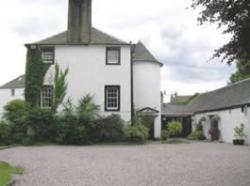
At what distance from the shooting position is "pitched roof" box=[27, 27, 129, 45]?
29.3 metres

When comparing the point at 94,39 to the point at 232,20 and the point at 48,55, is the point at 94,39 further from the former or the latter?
the point at 232,20

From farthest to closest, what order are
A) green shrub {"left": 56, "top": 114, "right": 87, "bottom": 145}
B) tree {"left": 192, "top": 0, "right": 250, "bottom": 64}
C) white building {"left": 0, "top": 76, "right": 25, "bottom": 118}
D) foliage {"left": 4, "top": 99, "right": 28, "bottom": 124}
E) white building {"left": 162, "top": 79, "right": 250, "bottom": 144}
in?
white building {"left": 0, "top": 76, "right": 25, "bottom": 118}, white building {"left": 162, "top": 79, "right": 250, "bottom": 144}, foliage {"left": 4, "top": 99, "right": 28, "bottom": 124}, green shrub {"left": 56, "top": 114, "right": 87, "bottom": 145}, tree {"left": 192, "top": 0, "right": 250, "bottom": 64}

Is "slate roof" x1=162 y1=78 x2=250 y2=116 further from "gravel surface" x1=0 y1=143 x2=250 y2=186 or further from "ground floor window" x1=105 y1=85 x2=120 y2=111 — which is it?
"gravel surface" x1=0 y1=143 x2=250 y2=186

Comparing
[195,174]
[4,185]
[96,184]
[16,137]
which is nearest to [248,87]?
[16,137]

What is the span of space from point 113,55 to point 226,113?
34.4ft

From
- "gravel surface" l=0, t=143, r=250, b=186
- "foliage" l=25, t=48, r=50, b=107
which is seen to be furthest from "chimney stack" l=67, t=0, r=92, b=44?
"gravel surface" l=0, t=143, r=250, b=186

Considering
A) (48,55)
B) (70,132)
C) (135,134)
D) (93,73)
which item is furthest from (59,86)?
(135,134)

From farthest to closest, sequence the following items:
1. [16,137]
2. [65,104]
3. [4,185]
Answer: [65,104] < [16,137] < [4,185]

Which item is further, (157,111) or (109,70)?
(157,111)

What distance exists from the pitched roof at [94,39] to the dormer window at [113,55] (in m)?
0.54

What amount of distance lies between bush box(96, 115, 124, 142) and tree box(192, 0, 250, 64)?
57.7 ft

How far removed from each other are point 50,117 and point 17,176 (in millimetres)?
15752

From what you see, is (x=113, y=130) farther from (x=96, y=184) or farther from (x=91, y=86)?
(x=96, y=184)

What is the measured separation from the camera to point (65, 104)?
2844 cm
